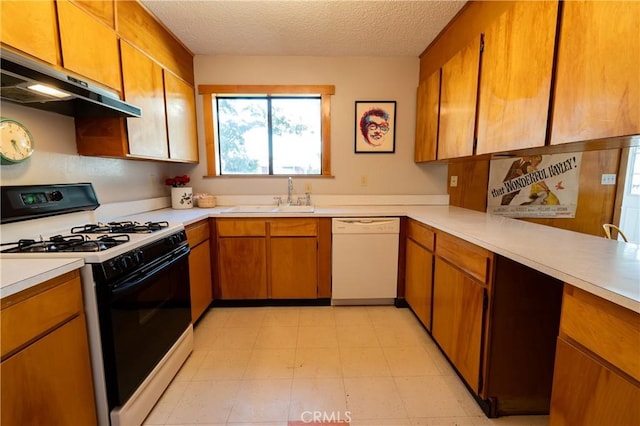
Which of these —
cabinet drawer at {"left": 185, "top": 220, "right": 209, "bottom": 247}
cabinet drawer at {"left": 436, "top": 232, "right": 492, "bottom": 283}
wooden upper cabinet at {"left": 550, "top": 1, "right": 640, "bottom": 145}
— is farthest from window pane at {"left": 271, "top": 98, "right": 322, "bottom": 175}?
wooden upper cabinet at {"left": 550, "top": 1, "right": 640, "bottom": 145}

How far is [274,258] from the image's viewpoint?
2480 millimetres

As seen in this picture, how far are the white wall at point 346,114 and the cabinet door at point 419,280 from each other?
90 cm

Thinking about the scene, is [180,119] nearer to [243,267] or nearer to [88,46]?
[88,46]

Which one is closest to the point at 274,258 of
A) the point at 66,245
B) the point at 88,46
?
the point at 66,245

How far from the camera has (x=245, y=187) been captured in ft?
9.63

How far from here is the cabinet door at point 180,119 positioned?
2322 mm

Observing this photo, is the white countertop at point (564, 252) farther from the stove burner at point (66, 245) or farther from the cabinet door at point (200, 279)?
the cabinet door at point (200, 279)

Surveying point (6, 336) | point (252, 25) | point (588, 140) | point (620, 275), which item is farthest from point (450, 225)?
point (252, 25)

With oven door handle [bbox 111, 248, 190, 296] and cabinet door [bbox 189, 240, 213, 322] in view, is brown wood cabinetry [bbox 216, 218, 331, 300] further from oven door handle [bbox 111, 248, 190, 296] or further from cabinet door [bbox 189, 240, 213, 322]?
oven door handle [bbox 111, 248, 190, 296]

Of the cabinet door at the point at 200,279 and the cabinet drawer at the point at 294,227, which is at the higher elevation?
the cabinet drawer at the point at 294,227

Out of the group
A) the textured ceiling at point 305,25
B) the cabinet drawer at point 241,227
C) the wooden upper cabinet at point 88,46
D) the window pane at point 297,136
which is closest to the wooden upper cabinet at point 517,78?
the textured ceiling at point 305,25

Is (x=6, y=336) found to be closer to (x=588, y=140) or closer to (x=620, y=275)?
(x=620, y=275)

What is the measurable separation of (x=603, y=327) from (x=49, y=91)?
224 centimetres

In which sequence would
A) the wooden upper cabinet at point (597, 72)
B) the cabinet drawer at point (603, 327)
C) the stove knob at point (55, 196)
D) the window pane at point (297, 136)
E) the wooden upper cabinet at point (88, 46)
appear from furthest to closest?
the window pane at point (297, 136) → the stove knob at point (55, 196) → the wooden upper cabinet at point (88, 46) → the wooden upper cabinet at point (597, 72) → the cabinet drawer at point (603, 327)
